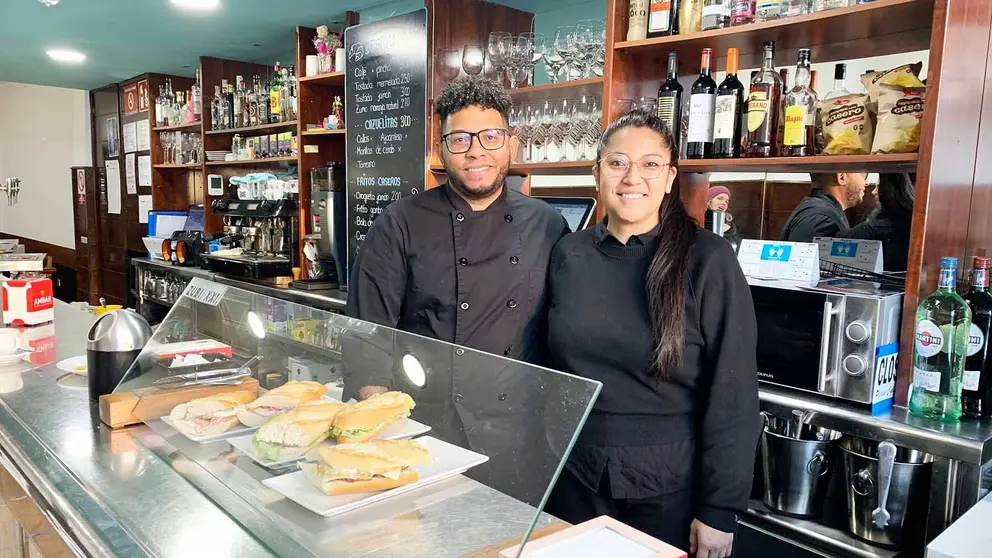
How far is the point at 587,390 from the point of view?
93 centimetres

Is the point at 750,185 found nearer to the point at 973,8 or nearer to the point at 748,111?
the point at 748,111

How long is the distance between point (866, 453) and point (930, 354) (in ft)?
1.15

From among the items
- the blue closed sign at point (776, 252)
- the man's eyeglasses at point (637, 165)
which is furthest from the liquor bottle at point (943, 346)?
the man's eyeglasses at point (637, 165)

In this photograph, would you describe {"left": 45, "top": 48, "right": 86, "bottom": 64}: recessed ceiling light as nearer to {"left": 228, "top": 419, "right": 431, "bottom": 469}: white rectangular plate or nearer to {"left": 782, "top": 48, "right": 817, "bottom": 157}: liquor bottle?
{"left": 782, "top": 48, "right": 817, "bottom": 157}: liquor bottle

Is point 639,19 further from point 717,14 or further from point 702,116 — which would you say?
point 702,116

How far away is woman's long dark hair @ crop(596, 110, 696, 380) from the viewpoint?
4.99 feet

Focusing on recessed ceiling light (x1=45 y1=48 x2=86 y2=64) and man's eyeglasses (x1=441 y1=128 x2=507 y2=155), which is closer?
man's eyeglasses (x1=441 y1=128 x2=507 y2=155)

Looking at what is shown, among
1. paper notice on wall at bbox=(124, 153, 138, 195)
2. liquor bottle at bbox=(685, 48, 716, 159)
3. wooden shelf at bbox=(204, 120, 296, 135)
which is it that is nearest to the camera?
liquor bottle at bbox=(685, 48, 716, 159)

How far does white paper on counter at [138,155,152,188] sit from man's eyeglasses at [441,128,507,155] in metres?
5.54

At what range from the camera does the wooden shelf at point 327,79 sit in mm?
4083

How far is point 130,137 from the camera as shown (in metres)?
6.83

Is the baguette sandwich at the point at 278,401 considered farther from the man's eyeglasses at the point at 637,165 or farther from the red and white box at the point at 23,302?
the red and white box at the point at 23,302

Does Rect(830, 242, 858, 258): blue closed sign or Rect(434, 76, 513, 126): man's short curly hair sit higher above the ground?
Rect(434, 76, 513, 126): man's short curly hair

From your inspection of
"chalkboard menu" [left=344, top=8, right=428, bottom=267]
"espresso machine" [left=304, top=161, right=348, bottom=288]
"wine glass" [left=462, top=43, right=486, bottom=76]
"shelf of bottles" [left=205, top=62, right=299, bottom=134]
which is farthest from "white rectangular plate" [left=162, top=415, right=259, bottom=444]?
"shelf of bottles" [left=205, top=62, right=299, bottom=134]
